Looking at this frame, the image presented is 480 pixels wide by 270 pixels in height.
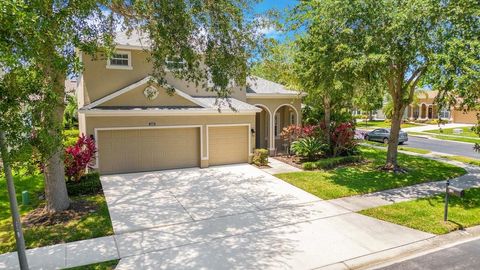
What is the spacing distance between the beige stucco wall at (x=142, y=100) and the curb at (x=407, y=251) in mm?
10184

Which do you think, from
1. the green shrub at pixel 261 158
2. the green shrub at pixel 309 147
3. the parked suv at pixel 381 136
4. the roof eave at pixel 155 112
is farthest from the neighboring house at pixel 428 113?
the roof eave at pixel 155 112

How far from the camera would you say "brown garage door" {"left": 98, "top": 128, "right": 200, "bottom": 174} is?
46.8ft

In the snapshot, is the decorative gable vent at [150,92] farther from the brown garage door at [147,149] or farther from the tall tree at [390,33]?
the tall tree at [390,33]

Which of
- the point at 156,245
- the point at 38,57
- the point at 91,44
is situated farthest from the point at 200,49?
the point at 156,245

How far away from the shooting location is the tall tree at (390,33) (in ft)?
35.4

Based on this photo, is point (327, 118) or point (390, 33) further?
point (327, 118)

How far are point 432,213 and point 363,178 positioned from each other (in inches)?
167

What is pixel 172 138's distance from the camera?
51.1ft

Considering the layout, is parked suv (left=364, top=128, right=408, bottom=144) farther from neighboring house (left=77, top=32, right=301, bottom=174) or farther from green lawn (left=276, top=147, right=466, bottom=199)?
neighboring house (left=77, top=32, right=301, bottom=174)

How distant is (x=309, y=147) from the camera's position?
16781 mm

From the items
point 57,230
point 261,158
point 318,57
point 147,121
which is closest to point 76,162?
point 57,230

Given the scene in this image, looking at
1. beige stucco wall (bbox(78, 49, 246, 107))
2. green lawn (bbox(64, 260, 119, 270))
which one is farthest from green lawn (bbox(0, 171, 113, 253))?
beige stucco wall (bbox(78, 49, 246, 107))

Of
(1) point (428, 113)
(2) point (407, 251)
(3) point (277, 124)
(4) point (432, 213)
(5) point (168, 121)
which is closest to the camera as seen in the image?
(2) point (407, 251)

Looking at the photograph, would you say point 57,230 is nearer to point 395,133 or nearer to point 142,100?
point 142,100
